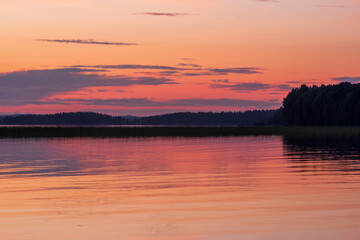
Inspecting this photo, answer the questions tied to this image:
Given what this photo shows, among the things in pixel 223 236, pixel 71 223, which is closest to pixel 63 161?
pixel 71 223

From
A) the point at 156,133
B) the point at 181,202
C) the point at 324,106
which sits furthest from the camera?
the point at 324,106

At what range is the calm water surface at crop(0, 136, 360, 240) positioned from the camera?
15969mm

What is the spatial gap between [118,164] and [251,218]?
915 inches

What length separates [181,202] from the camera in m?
21.3

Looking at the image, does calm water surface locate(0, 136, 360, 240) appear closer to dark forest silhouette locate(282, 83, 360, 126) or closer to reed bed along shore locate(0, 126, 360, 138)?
reed bed along shore locate(0, 126, 360, 138)

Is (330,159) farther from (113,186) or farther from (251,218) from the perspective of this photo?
(251,218)

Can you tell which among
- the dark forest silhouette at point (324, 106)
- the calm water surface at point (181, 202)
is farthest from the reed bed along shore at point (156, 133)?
the calm water surface at point (181, 202)

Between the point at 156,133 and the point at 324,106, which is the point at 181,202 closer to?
the point at 156,133

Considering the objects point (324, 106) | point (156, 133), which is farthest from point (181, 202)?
point (324, 106)

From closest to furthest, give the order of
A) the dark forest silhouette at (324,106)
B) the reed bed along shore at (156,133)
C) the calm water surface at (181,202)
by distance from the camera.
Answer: the calm water surface at (181,202) → the reed bed along shore at (156,133) → the dark forest silhouette at (324,106)

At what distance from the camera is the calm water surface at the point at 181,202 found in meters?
16.0

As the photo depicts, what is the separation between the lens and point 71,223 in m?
17.2

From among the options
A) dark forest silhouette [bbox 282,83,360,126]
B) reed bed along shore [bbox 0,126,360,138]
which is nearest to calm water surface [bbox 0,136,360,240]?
reed bed along shore [bbox 0,126,360,138]

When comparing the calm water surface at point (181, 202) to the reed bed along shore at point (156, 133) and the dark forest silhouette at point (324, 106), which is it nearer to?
the reed bed along shore at point (156, 133)
